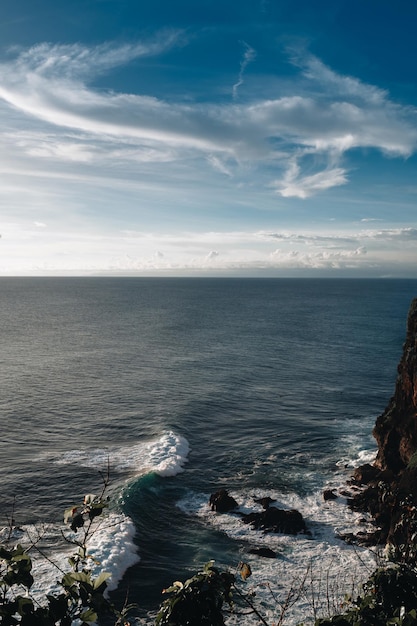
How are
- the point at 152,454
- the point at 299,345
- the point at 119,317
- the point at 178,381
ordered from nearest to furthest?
the point at 152,454 < the point at 178,381 < the point at 299,345 < the point at 119,317

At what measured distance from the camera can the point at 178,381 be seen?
6750 cm

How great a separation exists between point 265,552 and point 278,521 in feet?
12.4

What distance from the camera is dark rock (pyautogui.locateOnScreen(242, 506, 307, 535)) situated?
3131 centimetres

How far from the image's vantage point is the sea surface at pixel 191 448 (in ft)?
89.8

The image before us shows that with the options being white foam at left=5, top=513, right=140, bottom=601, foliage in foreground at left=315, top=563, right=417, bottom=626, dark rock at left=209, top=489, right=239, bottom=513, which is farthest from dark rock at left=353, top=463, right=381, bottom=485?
foliage in foreground at left=315, top=563, right=417, bottom=626

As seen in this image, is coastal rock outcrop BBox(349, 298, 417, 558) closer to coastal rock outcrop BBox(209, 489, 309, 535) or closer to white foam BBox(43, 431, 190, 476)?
coastal rock outcrop BBox(209, 489, 309, 535)

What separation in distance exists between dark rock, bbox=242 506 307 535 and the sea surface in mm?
759

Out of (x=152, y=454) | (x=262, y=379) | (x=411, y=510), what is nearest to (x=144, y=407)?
(x=152, y=454)

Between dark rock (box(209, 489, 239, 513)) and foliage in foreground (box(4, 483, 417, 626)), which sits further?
dark rock (box(209, 489, 239, 513))

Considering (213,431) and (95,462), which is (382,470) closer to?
(213,431)

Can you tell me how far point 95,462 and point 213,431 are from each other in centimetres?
1346

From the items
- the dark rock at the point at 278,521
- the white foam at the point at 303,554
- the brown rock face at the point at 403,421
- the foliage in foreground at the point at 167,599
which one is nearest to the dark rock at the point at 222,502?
the white foam at the point at 303,554

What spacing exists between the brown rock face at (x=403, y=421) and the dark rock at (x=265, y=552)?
14.3m

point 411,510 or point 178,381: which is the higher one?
point 411,510
